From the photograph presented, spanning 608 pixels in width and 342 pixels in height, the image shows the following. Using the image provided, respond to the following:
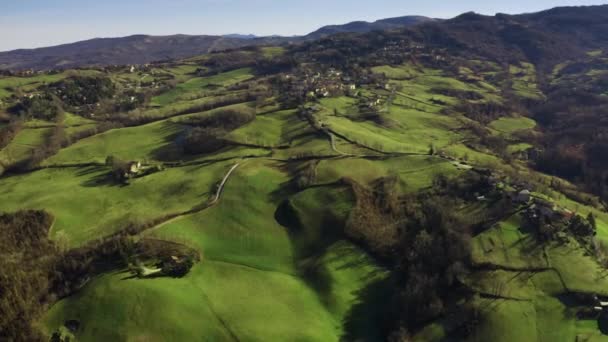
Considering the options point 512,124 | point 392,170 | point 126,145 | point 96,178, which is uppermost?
point 126,145

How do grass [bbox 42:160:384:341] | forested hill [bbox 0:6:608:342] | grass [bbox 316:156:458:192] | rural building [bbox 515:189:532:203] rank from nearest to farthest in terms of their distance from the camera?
1. grass [bbox 42:160:384:341]
2. forested hill [bbox 0:6:608:342]
3. rural building [bbox 515:189:532:203]
4. grass [bbox 316:156:458:192]

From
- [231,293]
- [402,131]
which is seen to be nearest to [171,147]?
[231,293]

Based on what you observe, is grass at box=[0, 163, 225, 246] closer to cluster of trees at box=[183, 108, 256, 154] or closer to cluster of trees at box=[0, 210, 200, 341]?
cluster of trees at box=[0, 210, 200, 341]

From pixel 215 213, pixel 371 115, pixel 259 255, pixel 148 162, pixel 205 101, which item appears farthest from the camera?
pixel 205 101

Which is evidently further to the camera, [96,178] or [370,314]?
[96,178]

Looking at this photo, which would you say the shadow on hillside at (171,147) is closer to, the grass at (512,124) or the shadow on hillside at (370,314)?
the shadow on hillside at (370,314)

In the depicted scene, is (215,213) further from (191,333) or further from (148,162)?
(148,162)

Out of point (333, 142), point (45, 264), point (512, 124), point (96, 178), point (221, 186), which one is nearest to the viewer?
point (45, 264)

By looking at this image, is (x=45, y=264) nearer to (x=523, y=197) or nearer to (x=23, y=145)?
(x=523, y=197)

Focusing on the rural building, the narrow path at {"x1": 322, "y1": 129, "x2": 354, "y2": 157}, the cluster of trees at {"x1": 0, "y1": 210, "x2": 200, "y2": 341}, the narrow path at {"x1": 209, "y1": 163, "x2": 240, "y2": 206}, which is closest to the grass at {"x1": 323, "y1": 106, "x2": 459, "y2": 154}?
the narrow path at {"x1": 322, "y1": 129, "x2": 354, "y2": 157}

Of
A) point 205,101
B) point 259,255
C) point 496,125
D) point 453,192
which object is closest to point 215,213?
point 259,255

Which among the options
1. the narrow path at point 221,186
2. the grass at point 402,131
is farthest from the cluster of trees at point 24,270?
the grass at point 402,131
